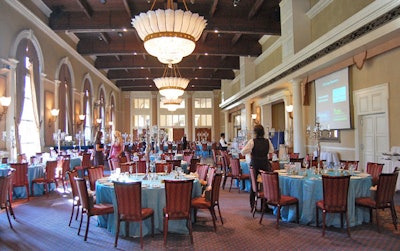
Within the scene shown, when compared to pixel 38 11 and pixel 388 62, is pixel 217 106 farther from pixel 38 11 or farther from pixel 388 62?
pixel 388 62

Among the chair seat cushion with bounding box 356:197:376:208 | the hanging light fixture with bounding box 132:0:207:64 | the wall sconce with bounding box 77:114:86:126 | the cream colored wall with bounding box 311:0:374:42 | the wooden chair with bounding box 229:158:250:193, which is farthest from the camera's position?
the wall sconce with bounding box 77:114:86:126

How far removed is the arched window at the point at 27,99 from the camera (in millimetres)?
9031

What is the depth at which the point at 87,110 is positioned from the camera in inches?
622

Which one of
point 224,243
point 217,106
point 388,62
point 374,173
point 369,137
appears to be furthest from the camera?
point 217,106

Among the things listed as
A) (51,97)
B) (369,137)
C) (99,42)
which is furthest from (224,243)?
(99,42)

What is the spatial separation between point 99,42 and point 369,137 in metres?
11.3

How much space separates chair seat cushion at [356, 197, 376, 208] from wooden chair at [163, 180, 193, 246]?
2.52 meters

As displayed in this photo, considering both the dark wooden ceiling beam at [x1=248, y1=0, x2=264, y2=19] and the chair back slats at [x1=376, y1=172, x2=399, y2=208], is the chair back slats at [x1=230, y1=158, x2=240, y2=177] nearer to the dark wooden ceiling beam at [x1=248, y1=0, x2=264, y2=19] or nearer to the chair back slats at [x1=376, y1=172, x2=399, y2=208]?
the chair back slats at [x1=376, y1=172, x2=399, y2=208]

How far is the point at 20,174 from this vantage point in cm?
678

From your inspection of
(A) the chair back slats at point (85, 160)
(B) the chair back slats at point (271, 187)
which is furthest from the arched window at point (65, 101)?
(B) the chair back slats at point (271, 187)

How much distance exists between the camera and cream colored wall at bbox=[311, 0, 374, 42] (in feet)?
25.7

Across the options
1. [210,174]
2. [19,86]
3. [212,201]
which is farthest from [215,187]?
[19,86]

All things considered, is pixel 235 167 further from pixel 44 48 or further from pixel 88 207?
pixel 44 48

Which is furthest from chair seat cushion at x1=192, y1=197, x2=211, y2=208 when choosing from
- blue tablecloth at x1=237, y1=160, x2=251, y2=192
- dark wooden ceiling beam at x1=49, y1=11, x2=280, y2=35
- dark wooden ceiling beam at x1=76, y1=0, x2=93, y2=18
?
dark wooden ceiling beam at x1=76, y1=0, x2=93, y2=18
